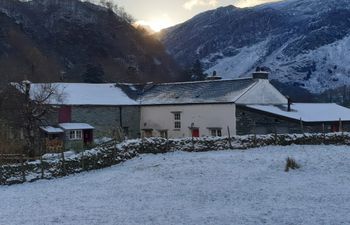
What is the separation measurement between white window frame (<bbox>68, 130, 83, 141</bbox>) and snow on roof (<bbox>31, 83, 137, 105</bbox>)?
308cm

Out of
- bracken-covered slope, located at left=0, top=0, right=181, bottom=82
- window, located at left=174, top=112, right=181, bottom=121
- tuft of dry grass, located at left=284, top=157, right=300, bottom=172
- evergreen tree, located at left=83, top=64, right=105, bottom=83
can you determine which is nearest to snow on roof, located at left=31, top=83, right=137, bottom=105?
window, located at left=174, top=112, right=181, bottom=121

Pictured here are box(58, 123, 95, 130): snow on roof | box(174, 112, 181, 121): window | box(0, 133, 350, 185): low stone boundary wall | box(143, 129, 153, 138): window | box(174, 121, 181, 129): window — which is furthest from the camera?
box(143, 129, 153, 138): window

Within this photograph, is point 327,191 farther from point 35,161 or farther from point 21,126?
point 21,126

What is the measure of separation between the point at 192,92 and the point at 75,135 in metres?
13.6

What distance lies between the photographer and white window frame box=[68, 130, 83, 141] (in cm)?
5197

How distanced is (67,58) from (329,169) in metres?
89.9

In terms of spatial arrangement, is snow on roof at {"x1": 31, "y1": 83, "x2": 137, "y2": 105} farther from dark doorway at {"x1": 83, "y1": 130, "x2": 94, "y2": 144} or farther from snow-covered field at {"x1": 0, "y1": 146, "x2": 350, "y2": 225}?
snow-covered field at {"x1": 0, "y1": 146, "x2": 350, "y2": 225}

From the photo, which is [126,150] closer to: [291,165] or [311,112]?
[291,165]

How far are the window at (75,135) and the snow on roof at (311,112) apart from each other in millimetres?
17837

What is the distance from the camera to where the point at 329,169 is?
95.8 ft

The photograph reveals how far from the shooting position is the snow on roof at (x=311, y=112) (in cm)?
5038

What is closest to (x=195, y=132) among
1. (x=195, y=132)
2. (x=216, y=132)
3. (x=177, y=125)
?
(x=195, y=132)

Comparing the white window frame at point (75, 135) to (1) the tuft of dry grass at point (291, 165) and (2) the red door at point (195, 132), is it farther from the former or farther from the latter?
(1) the tuft of dry grass at point (291, 165)

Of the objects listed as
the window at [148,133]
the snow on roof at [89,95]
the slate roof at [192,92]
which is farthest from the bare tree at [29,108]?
the window at [148,133]
